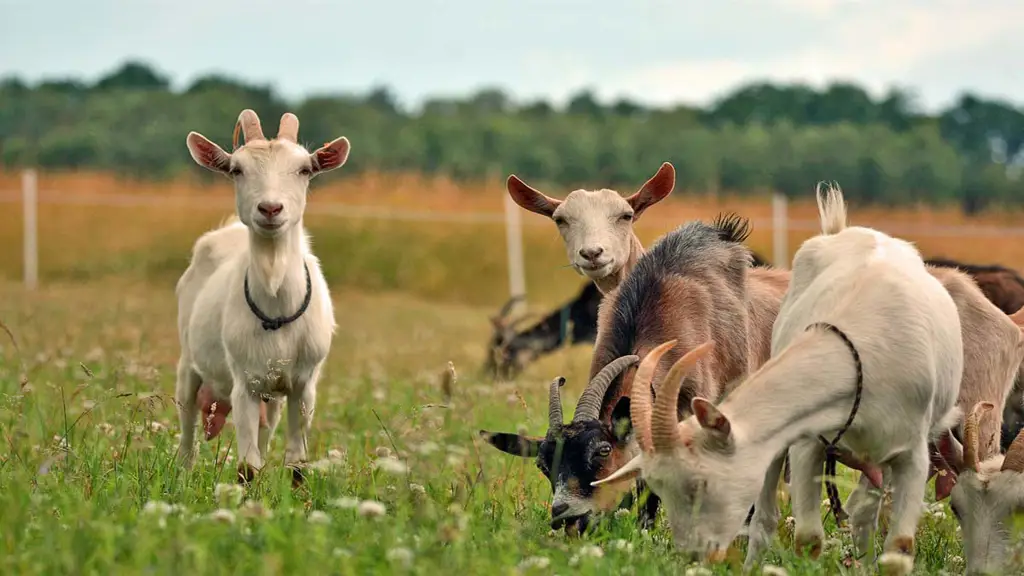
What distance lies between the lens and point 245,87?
140ft

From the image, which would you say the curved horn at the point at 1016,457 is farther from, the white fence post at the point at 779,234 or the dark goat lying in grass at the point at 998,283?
the white fence post at the point at 779,234

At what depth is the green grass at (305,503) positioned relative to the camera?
375 centimetres

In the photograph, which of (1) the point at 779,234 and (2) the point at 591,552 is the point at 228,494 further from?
(1) the point at 779,234

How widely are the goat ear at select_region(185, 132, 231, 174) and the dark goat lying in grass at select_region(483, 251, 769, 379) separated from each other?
7014 mm

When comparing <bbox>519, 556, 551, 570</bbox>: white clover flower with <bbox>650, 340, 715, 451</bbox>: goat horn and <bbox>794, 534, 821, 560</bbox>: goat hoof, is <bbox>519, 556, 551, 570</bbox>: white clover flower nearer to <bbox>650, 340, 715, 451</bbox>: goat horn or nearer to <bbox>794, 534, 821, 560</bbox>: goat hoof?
<bbox>650, 340, 715, 451</bbox>: goat horn

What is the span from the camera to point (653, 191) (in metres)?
7.52

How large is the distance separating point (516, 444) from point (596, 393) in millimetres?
509

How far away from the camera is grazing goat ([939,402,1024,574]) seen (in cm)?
518

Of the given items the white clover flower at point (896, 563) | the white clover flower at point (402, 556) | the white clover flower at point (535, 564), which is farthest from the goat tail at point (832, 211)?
the white clover flower at point (402, 556)

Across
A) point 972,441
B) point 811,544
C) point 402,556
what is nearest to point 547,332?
point 972,441

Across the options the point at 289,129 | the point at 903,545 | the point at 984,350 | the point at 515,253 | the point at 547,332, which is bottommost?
the point at 547,332

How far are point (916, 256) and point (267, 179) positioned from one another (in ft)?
9.89

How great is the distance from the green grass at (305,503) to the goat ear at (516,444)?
155mm

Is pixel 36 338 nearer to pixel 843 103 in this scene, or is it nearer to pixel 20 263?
pixel 20 263
